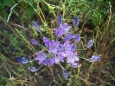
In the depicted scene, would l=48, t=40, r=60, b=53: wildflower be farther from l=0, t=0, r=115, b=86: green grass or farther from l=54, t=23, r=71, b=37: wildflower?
l=0, t=0, r=115, b=86: green grass

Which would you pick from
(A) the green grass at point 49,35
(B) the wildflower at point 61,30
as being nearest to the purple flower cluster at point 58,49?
(B) the wildflower at point 61,30

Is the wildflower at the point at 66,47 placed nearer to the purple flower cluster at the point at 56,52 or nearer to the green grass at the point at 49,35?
the purple flower cluster at the point at 56,52

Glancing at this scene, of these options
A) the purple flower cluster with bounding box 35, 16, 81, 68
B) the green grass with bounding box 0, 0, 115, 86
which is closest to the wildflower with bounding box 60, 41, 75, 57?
the purple flower cluster with bounding box 35, 16, 81, 68

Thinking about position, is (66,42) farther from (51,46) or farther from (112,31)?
(112,31)

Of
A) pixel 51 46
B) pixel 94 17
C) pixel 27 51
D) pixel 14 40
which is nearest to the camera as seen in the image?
pixel 51 46

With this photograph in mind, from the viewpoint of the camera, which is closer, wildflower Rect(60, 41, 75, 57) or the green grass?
wildflower Rect(60, 41, 75, 57)

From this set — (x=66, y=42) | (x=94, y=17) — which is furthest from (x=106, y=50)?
(x=66, y=42)

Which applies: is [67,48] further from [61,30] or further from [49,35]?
[49,35]

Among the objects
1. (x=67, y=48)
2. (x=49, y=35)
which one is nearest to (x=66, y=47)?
(x=67, y=48)
